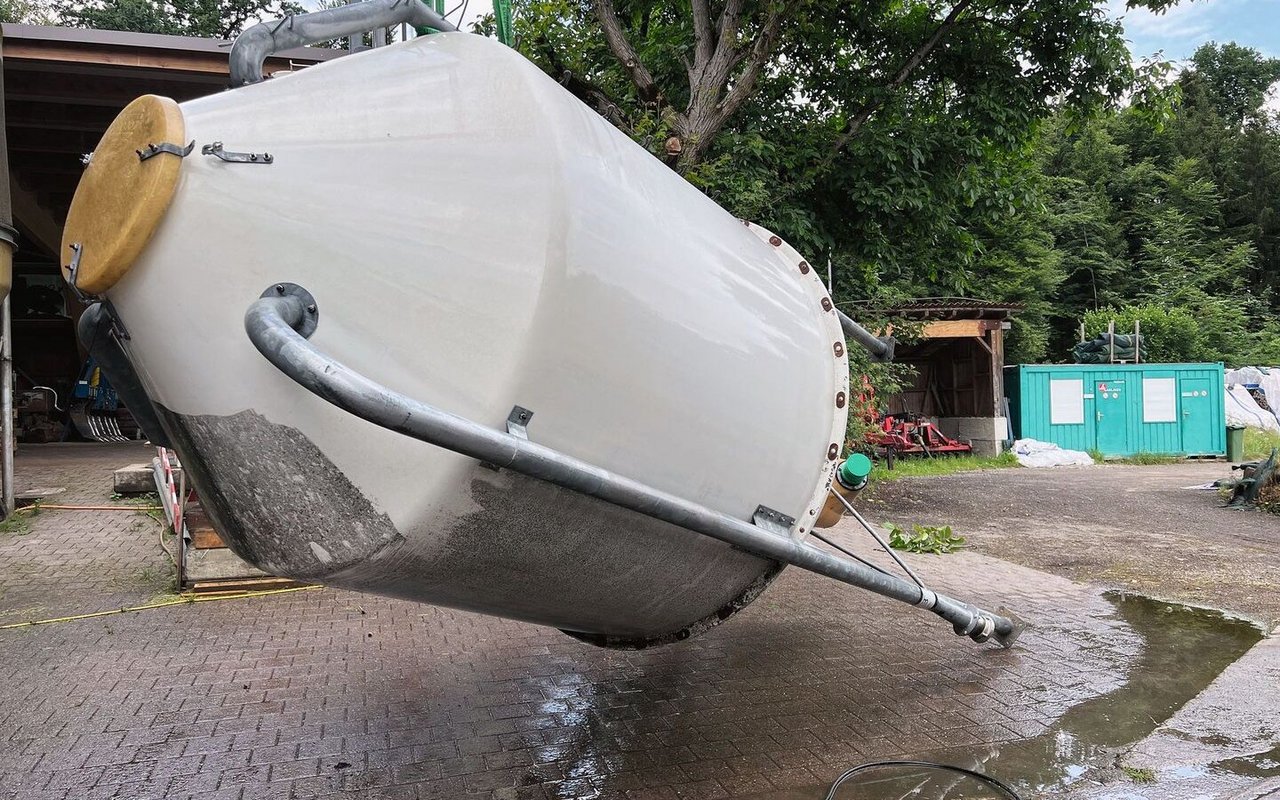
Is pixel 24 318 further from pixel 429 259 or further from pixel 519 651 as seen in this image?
pixel 429 259

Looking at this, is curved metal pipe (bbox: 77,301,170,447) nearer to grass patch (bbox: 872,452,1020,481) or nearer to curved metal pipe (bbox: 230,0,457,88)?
curved metal pipe (bbox: 230,0,457,88)

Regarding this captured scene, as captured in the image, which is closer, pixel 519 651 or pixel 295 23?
pixel 295 23

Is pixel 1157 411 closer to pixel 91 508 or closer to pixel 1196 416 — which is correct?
pixel 1196 416

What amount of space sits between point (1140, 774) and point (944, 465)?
13.2 meters

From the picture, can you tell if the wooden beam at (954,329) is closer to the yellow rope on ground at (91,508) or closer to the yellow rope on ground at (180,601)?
the yellow rope on ground at (91,508)

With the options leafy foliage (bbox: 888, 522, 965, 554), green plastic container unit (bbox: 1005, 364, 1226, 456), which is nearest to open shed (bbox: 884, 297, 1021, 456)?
green plastic container unit (bbox: 1005, 364, 1226, 456)

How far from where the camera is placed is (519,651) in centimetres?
468

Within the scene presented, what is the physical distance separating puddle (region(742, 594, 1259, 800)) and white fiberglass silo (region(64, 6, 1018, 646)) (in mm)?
1507

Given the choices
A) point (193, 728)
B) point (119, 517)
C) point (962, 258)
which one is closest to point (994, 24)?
point (962, 258)

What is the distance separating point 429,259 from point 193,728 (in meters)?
2.74

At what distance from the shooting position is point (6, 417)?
26.7ft

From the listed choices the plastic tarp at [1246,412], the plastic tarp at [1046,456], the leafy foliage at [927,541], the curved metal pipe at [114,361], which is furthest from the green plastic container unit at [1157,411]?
the curved metal pipe at [114,361]

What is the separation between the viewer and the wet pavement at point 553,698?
3203mm

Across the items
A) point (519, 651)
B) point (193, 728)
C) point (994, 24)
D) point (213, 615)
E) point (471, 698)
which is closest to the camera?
point (193, 728)
